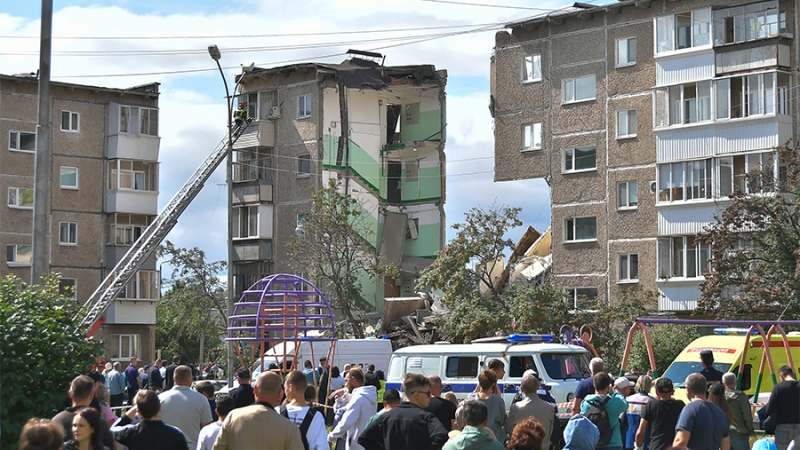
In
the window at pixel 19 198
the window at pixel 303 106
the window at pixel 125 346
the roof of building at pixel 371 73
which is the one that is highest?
the roof of building at pixel 371 73

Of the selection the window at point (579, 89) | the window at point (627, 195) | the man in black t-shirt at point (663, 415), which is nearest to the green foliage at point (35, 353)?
the man in black t-shirt at point (663, 415)

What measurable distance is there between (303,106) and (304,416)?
157 ft

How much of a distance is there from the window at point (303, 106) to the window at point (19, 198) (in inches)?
551

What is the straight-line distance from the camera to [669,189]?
43188mm

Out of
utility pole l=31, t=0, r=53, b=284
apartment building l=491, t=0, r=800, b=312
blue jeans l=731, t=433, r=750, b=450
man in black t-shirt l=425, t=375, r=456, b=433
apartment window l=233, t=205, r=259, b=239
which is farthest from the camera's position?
apartment window l=233, t=205, r=259, b=239

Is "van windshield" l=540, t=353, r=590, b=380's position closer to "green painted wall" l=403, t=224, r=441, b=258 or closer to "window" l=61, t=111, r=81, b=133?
"green painted wall" l=403, t=224, r=441, b=258

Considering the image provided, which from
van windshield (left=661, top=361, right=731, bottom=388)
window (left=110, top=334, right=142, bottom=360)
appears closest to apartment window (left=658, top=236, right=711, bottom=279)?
van windshield (left=661, top=361, right=731, bottom=388)

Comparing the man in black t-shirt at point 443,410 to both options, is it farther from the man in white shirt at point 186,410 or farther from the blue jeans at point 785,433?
the blue jeans at point 785,433

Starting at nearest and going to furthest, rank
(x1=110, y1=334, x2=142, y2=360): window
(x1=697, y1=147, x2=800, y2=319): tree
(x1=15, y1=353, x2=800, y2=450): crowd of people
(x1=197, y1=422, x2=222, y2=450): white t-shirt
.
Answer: (x1=15, y1=353, x2=800, y2=450): crowd of people
(x1=197, y1=422, x2=222, y2=450): white t-shirt
(x1=697, y1=147, x2=800, y2=319): tree
(x1=110, y1=334, x2=142, y2=360): window

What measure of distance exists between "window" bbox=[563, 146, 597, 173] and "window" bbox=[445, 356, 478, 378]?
2306cm

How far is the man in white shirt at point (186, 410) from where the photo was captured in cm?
1164

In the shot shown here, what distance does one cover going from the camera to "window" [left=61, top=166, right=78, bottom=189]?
54469mm

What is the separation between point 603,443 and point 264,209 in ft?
147

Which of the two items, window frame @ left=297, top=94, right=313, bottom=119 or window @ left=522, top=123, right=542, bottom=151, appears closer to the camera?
window @ left=522, top=123, right=542, bottom=151
